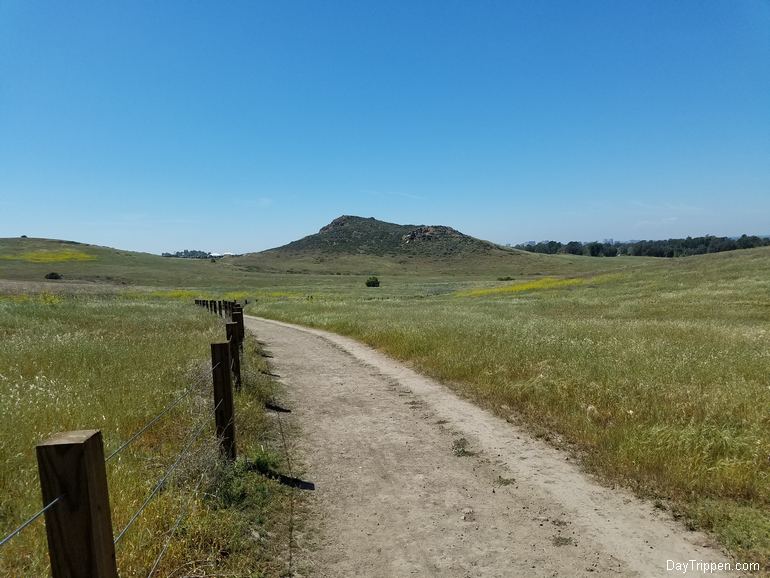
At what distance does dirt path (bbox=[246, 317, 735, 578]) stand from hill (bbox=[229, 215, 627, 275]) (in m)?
116

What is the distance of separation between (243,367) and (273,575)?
735 centimetres

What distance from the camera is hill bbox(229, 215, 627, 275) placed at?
5207 inches

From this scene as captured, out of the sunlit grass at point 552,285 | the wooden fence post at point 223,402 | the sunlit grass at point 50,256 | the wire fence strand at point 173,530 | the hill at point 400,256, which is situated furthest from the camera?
the hill at point 400,256

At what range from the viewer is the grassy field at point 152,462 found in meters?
3.98

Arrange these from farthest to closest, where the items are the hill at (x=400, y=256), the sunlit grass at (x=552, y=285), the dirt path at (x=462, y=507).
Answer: the hill at (x=400, y=256)
the sunlit grass at (x=552, y=285)
the dirt path at (x=462, y=507)

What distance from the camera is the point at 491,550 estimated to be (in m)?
4.62

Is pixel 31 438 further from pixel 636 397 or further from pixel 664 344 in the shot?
pixel 664 344

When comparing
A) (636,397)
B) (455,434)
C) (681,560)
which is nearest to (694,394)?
(636,397)

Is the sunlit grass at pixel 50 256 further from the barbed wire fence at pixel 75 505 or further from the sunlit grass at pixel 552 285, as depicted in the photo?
the barbed wire fence at pixel 75 505

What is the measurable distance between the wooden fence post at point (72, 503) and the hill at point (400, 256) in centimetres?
12138

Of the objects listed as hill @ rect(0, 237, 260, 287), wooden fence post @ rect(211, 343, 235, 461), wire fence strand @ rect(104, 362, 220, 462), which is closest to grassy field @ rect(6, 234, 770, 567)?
wire fence strand @ rect(104, 362, 220, 462)

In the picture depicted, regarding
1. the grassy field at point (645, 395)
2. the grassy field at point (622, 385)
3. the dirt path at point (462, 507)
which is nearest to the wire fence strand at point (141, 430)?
the grassy field at point (622, 385)

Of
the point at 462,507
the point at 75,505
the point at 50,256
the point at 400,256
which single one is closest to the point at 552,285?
the point at 462,507

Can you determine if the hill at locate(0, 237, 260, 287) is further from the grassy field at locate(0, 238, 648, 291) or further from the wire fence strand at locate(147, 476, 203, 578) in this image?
the wire fence strand at locate(147, 476, 203, 578)
